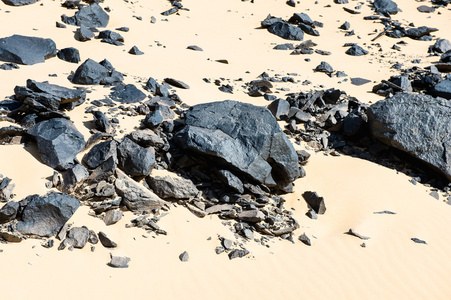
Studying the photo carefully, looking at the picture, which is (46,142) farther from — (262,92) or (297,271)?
(262,92)

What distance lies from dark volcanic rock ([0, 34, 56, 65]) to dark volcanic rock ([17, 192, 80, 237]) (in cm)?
532

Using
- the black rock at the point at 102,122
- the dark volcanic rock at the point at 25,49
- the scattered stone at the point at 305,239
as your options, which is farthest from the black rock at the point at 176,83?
the scattered stone at the point at 305,239

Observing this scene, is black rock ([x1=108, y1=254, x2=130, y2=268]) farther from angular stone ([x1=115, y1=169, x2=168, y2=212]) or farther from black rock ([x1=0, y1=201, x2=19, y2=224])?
black rock ([x1=0, y1=201, x2=19, y2=224])

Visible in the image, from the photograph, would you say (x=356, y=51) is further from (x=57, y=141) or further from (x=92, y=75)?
(x=57, y=141)

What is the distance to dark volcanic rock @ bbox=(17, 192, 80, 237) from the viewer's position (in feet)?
16.5

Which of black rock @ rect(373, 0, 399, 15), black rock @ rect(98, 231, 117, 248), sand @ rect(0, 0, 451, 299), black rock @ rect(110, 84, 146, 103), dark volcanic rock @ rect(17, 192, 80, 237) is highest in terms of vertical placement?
black rock @ rect(373, 0, 399, 15)

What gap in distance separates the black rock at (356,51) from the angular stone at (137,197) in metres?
10.2

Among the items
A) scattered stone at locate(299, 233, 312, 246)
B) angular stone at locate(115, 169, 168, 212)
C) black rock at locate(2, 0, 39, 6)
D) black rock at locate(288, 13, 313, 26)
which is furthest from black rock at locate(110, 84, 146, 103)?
black rock at locate(288, 13, 313, 26)

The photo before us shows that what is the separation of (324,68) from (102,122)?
7.52 meters

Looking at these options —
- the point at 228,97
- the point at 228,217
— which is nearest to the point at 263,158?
the point at 228,217

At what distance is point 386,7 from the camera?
17594 mm

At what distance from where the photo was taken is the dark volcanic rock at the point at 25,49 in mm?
9188

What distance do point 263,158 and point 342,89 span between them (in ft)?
17.6

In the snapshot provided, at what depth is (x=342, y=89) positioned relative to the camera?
35.7ft
